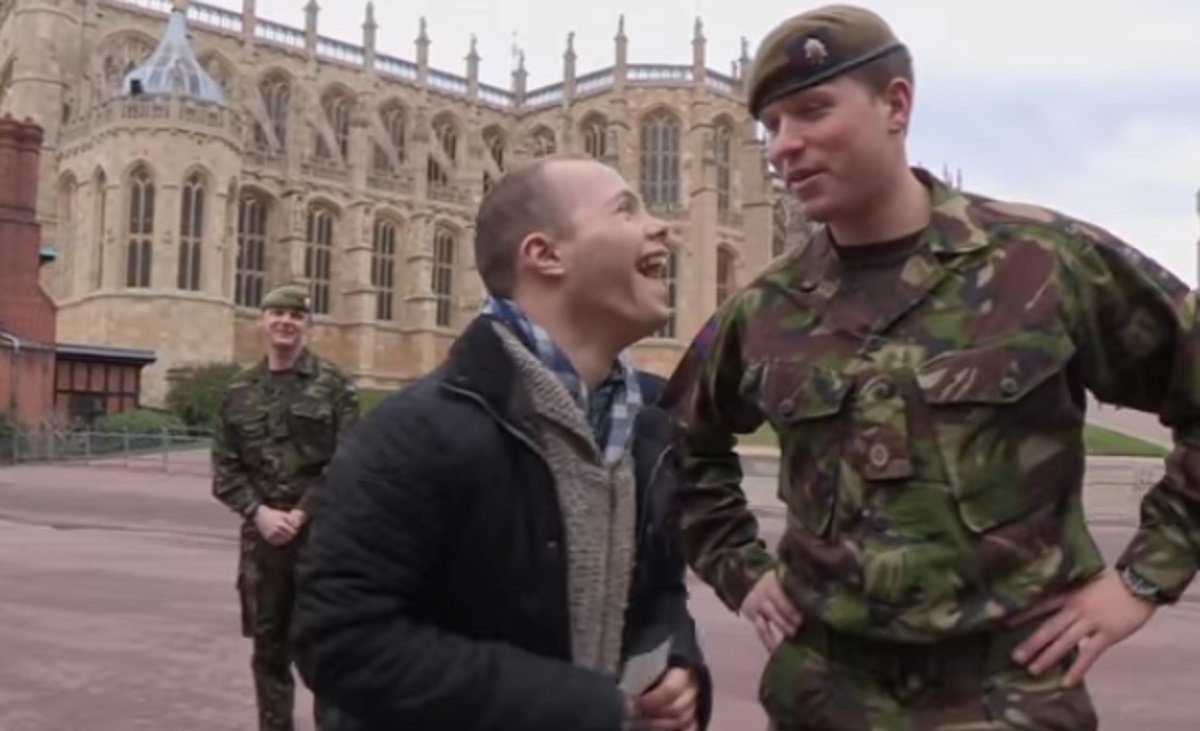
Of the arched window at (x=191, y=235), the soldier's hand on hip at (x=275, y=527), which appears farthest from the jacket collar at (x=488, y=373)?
the arched window at (x=191, y=235)

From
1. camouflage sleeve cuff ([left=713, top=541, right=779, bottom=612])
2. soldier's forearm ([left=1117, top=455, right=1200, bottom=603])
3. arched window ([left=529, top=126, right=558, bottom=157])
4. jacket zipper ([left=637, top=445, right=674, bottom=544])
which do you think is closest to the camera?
soldier's forearm ([left=1117, top=455, right=1200, bottom=603])

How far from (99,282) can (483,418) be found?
139 ft

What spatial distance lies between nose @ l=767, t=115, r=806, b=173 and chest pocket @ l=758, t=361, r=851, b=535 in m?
0.34

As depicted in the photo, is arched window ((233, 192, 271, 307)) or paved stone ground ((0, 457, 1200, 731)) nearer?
paved stone ground ((0, 457, 1200, 731))

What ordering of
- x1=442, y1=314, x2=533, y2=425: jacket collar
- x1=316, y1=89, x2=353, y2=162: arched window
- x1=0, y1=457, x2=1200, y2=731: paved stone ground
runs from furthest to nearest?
1. x1=316, y1=89, x2=353, y2=162: arched window
2. x1=0, y1=457, x2=1200, y2=731: paved stone ground
3. x1=442, y1=314, x2=533, y2=425: jacket collar

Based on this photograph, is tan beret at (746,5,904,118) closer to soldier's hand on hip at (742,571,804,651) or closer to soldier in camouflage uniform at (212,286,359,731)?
soldier's hand on hip at (742,571,804,651)

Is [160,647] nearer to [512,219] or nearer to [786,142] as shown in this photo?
[512,219]

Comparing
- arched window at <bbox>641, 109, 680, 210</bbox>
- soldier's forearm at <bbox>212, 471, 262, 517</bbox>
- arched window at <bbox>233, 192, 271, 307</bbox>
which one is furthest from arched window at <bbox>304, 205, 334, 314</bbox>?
soldier's forearm at <bbox>212, 471, 262, 517</bbox>

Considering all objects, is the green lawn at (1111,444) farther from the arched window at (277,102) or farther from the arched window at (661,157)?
the arched window at (661,157)

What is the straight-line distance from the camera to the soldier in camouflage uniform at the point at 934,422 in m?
1.99

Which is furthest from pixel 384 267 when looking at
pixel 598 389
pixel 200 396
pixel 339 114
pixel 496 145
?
pixel 598 389

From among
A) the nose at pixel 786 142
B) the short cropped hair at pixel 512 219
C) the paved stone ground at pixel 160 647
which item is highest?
the nose at pixel 786 142

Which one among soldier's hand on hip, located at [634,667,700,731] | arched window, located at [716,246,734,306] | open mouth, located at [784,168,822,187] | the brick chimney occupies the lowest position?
soldier's hand on hip, located at [634,667,700,731]

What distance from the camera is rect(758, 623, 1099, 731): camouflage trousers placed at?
197 cm
